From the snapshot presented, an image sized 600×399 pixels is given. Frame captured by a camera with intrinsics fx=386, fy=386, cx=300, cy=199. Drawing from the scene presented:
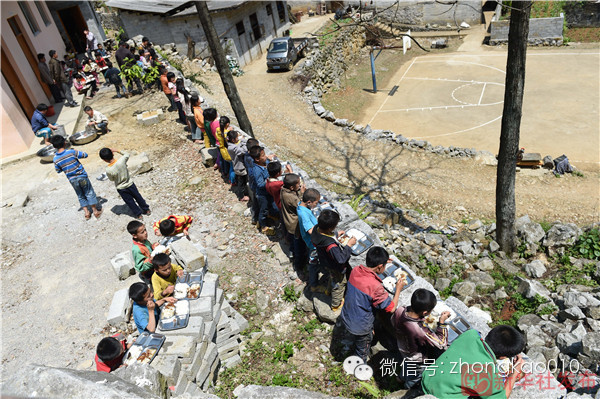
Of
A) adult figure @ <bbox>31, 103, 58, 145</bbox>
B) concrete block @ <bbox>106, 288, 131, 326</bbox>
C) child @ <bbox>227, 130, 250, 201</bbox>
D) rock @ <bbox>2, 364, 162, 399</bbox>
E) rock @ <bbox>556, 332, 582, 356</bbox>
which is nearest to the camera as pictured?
rock @ <bbox>2, 364, 162, 399</bbox>

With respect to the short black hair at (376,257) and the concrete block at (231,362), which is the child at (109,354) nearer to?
the concrete block at (231,362)

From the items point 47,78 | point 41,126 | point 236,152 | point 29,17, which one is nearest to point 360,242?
point 236,152

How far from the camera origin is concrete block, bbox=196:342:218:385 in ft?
16.2

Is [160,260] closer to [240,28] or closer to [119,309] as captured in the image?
[119,309]

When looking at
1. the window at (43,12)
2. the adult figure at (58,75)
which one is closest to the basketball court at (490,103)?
the adult figure at (58,75)

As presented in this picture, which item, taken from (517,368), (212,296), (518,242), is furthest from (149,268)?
(518,242)

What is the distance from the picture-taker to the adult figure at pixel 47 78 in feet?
48.8

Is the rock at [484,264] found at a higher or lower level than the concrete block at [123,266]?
lower

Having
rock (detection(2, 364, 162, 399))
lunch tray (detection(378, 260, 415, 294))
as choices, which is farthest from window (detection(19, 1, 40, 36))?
lunch tray (detection(378, 260, 415, 294))

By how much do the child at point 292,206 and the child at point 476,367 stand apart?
3210mm

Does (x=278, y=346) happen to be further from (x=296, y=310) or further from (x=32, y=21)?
(x=32, y=21)

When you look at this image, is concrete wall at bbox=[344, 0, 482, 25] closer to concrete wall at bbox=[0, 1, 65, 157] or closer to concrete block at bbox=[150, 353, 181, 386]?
concrete wall at bbox=[0, 1, 65, 157]

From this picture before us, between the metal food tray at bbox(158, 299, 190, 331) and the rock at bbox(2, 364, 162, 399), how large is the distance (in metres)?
1.26

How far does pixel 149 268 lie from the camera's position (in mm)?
6344
